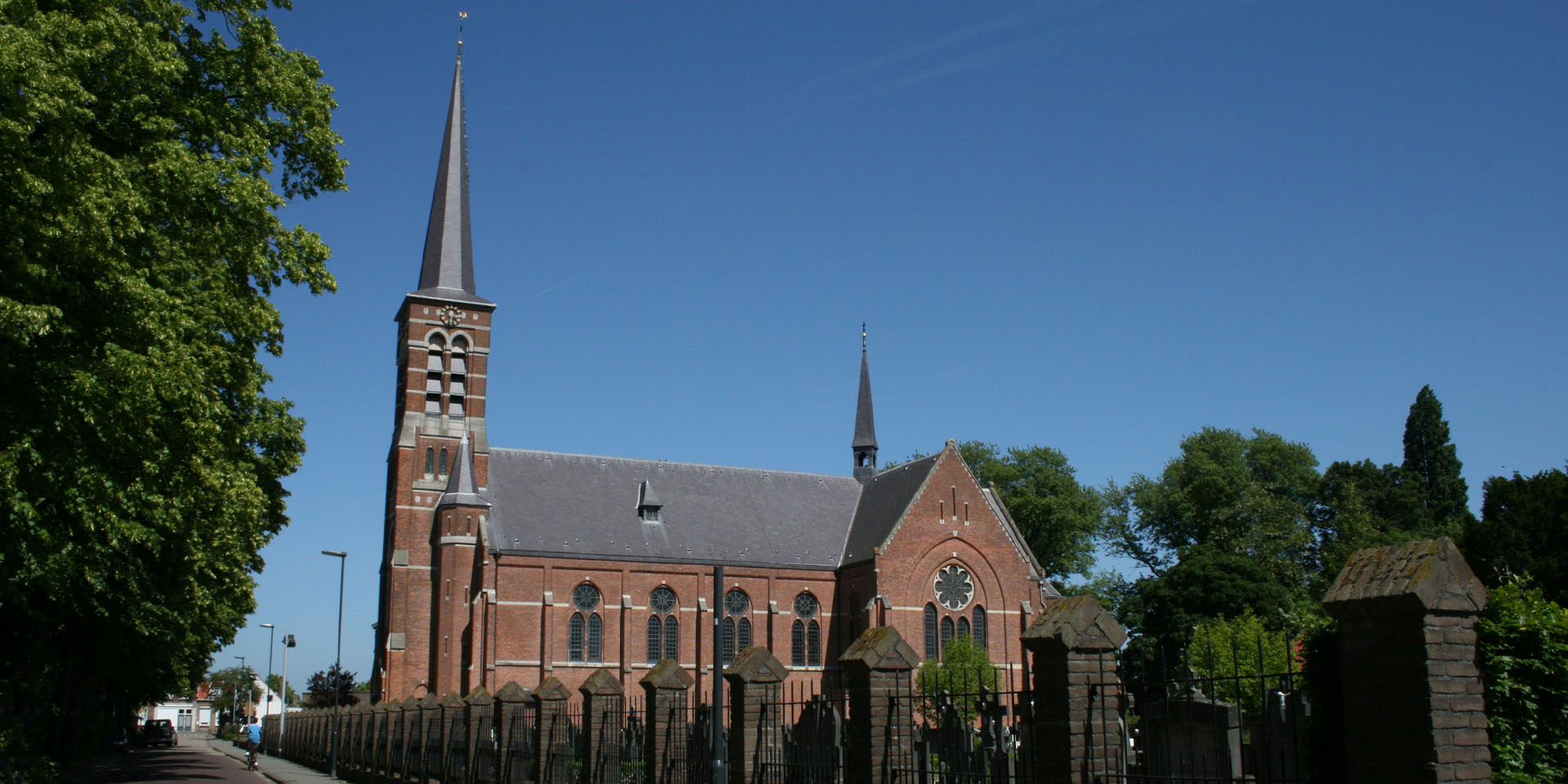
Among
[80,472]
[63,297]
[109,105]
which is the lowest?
[80,472]

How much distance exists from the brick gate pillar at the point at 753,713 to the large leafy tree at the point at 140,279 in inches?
317

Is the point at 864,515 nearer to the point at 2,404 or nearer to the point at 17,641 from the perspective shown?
the point at 17,641

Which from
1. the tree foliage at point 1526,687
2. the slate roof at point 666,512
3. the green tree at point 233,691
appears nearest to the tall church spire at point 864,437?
the slate roof at point 666,512

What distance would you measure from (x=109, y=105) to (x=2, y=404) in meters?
4.43

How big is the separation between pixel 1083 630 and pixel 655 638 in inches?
1524

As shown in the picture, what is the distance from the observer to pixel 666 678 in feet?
50.1

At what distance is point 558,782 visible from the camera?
17688mm

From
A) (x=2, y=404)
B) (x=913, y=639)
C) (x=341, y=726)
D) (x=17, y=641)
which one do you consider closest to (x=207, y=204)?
(x=2, y=404)

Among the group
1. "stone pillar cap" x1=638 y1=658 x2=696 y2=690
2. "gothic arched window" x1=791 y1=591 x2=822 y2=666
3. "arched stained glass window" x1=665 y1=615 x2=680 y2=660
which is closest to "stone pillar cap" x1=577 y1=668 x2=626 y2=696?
"stone pillar cap" x1=638 y1=658 x2=696 y2=690

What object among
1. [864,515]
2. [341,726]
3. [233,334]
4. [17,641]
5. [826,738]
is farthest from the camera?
[864,515]

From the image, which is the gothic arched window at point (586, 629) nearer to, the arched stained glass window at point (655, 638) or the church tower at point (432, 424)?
the arched stained glass window at point (655, 638)

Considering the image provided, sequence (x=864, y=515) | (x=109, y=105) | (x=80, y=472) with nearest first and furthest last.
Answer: (x=80, y=472) → (x=109, y=105) → (x=864, y=515)

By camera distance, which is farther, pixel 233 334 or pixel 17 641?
pixel 17 641

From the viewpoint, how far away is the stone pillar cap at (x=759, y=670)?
13.4m
